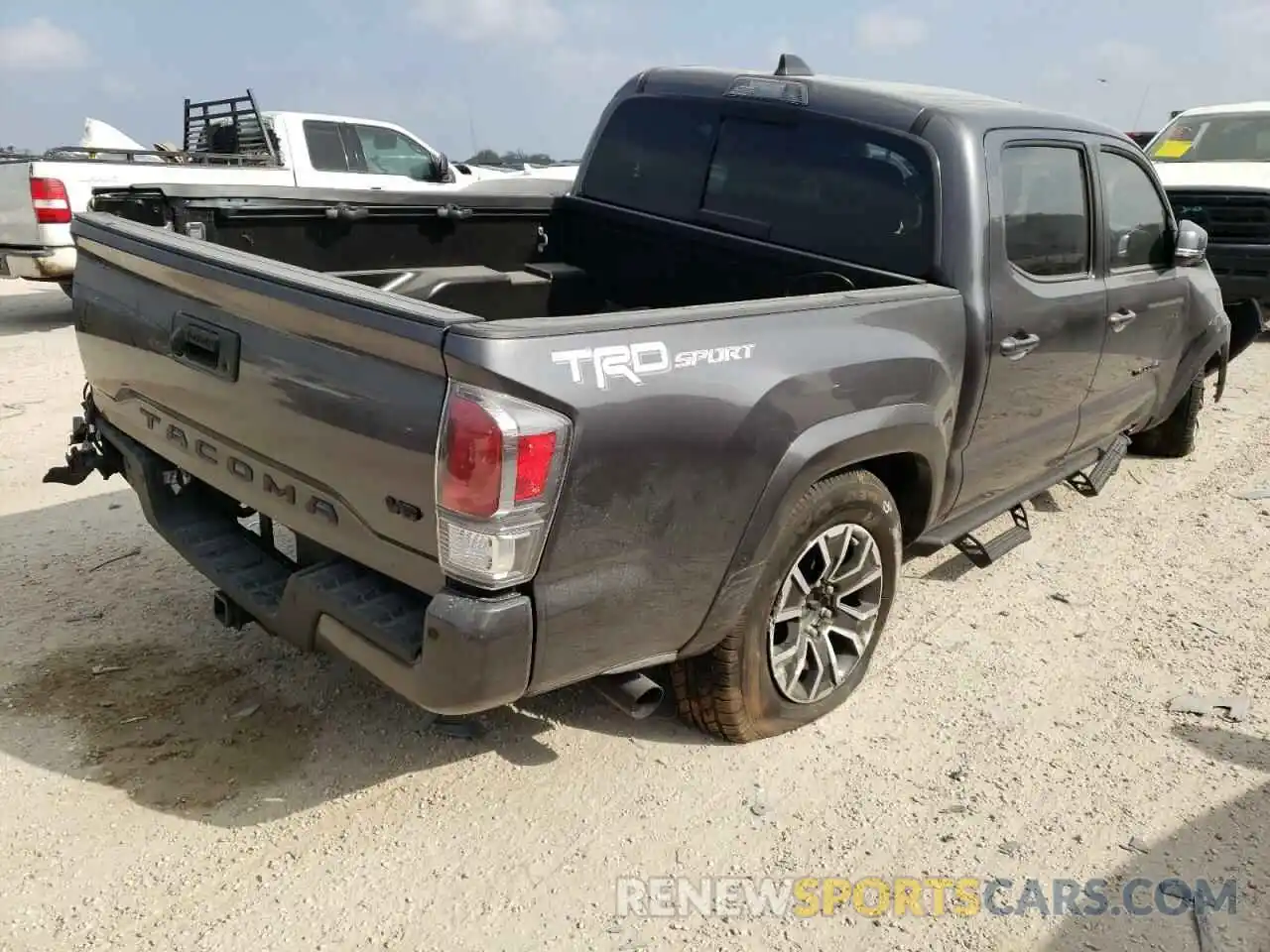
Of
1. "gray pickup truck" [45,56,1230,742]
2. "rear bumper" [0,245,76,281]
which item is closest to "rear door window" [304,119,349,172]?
"rear bumper" [0,245,76,281]

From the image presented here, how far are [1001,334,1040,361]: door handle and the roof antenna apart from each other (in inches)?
56.2

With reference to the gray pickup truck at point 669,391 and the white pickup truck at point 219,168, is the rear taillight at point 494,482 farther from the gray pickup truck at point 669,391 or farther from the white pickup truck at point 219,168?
the white pickup truck at point 219,168

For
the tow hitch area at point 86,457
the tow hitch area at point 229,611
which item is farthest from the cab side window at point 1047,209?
the tow hitch area at point 86,457

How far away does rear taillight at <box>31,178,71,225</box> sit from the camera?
→ 8461mm

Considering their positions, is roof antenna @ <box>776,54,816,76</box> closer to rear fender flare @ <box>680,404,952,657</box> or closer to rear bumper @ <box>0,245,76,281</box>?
rear fender flare @ <box>680,404,952,657</box>

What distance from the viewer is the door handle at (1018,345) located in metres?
3.46

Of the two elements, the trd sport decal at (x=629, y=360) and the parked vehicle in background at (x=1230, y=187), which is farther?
the parked vehicle in background at (x=1230, y=187)

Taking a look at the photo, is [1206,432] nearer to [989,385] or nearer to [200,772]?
[989,385]

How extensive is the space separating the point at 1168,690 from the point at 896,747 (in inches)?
45.4

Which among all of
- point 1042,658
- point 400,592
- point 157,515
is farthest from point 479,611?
point 1042,658

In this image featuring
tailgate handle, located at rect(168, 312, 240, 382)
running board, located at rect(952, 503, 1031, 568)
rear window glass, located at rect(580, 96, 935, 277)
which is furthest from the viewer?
running board, located at rect(952, 503, 1031, 568)

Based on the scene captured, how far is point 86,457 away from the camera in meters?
3.43

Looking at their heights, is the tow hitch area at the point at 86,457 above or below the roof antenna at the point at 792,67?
below

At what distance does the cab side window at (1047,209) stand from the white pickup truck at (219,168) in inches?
177
